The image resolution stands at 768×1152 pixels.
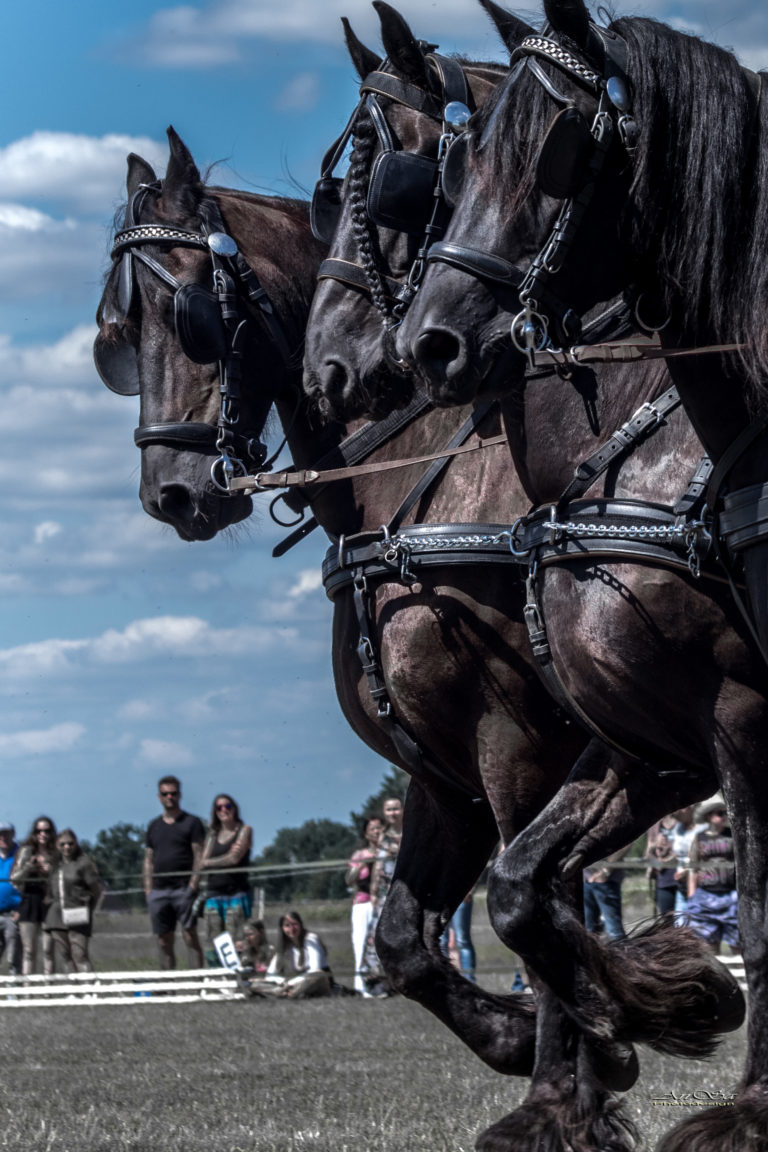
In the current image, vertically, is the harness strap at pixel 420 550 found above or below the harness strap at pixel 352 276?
below

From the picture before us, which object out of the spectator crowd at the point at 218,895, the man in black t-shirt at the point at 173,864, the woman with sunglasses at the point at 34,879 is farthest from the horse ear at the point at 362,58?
the woman with sunglasses at the point at 34,879

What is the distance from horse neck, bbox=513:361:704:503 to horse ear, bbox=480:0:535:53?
2.63ft

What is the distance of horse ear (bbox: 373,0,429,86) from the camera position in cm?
504

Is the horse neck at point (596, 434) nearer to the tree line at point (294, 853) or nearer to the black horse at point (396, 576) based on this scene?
the black horse at point (396, 576)

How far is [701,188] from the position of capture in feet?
10.9

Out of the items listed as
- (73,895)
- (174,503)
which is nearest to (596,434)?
(174,503)

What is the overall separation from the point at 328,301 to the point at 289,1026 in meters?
7.09

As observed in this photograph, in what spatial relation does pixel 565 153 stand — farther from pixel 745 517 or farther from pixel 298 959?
pixel 298 959

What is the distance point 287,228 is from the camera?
6102 millimetres

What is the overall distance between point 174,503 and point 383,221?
4.94 ft

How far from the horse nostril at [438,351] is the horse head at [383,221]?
1177 millimetres

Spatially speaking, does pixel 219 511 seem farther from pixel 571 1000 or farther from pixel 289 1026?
pixel 289 1026

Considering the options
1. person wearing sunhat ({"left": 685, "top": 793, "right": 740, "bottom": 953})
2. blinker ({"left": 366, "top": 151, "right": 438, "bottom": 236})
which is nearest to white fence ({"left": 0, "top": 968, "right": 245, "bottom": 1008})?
person wearing sunhat ({"left": 685, "top": 793, "right": 740, "bottom": 953})

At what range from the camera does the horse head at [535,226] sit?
11.0 feet
